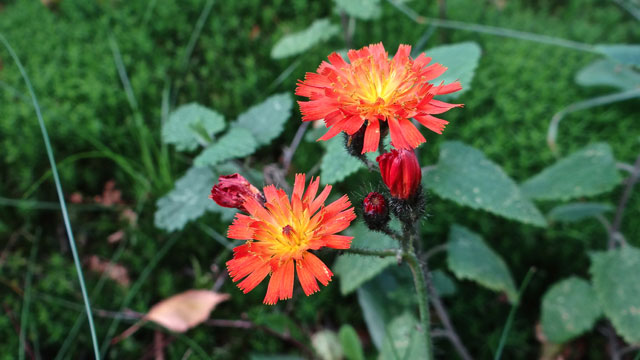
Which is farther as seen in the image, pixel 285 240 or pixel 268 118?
pixel 268 118

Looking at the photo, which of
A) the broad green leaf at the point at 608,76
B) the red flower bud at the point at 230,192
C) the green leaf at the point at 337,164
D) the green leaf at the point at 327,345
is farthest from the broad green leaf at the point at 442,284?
the broad green leaf at the point at 608,76

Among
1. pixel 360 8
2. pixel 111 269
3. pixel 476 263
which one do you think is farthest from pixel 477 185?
pixel 111 269

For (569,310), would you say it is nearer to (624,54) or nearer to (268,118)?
(624,54)

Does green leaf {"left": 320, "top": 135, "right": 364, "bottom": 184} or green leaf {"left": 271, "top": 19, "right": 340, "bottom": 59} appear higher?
green leaf {"left": 271, "top": 19, "right": 340, "bottom": 59}

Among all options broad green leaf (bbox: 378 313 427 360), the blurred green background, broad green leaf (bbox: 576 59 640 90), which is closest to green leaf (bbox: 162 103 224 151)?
the blurred green background

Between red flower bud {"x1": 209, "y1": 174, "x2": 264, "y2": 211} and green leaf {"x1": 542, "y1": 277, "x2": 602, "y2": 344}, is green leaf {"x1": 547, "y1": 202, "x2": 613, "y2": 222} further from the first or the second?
red flower bud {"x1": 209, "y1": 174, "x2": 264, "y2": 211}
